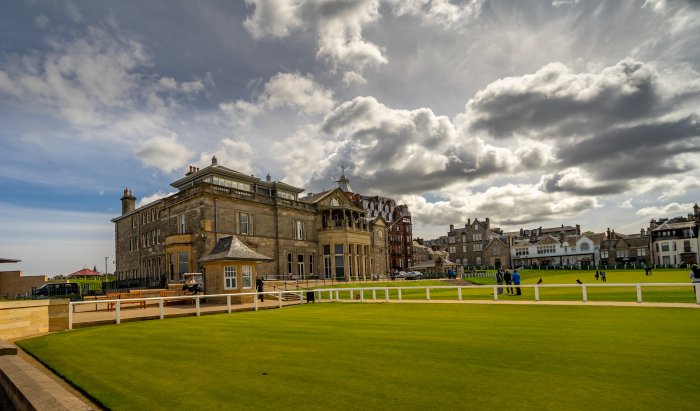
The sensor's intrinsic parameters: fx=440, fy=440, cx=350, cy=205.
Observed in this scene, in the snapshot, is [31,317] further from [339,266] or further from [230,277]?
[339,266]

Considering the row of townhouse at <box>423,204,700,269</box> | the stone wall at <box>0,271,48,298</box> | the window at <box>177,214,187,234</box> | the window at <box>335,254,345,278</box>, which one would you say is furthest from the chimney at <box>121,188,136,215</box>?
the row of townhouse at <box>423,204,700,269</box>

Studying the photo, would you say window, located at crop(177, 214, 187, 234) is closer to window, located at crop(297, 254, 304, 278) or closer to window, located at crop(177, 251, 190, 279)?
window, located at crop(177, 251, 190, 279)

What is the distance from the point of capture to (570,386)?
6309 millimetres

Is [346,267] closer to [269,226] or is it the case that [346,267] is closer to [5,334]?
[269,226]

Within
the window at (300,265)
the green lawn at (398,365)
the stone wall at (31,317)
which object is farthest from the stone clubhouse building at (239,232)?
Answer: the green lawn at (398,365)

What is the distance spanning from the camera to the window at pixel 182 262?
3938 centimetres

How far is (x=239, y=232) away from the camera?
4209cm

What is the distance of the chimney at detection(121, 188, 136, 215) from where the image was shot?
56.2 m

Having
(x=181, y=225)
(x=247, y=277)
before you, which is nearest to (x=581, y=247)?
(x=181, y=225)

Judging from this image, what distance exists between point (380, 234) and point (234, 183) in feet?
88.5

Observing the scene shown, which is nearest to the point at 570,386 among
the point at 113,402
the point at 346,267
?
the point at 113,402

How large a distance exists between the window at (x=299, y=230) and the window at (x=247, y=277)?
20189 millimetres

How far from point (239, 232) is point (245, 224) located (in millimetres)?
1236

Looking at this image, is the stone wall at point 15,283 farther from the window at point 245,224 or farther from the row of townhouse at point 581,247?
the row of townhouse at point 581,247
